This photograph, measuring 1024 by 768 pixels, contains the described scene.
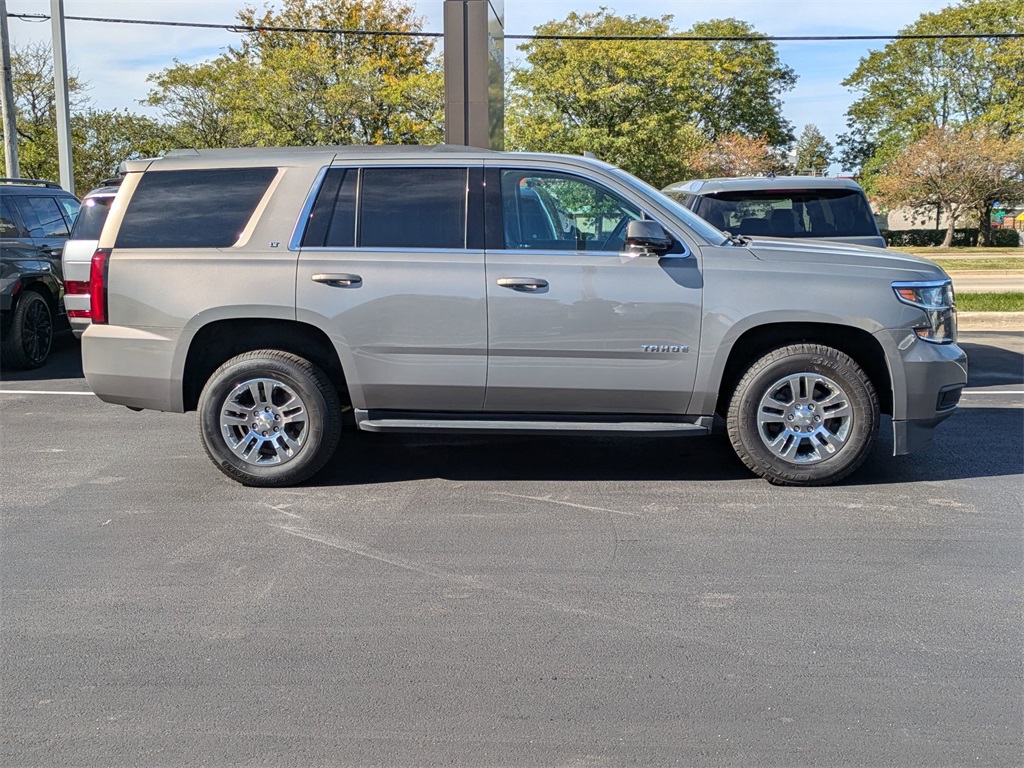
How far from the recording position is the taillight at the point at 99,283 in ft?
20.4

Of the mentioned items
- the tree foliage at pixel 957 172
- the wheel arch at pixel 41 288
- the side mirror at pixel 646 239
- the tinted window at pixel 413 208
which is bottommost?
the wheel arch at pixel 41 288

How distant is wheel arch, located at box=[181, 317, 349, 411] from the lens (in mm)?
6254

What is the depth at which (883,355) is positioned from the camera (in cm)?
611

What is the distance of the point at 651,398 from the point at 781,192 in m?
3.65

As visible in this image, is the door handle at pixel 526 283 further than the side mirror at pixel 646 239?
Yes

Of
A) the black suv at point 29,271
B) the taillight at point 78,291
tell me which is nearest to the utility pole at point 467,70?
the taillight at point 78,291

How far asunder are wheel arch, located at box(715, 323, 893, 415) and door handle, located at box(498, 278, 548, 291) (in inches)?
46.3

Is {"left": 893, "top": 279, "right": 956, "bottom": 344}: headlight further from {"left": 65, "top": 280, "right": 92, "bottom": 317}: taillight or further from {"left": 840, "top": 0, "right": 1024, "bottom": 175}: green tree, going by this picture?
{"left": 840, "top": 0, "right": 1024, "bottom": 175}: green tree

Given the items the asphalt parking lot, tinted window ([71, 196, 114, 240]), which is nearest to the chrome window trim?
the asphalt parking lot

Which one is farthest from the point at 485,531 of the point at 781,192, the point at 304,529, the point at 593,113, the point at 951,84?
the point at 951,84

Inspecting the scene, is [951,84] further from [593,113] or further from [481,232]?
[481,232]

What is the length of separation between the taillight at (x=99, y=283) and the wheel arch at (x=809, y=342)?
3.72 metres

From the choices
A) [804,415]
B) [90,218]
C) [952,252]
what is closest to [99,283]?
[90,218]

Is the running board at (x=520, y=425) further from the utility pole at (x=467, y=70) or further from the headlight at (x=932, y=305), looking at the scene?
the utility pole at (x=467, y=70)
